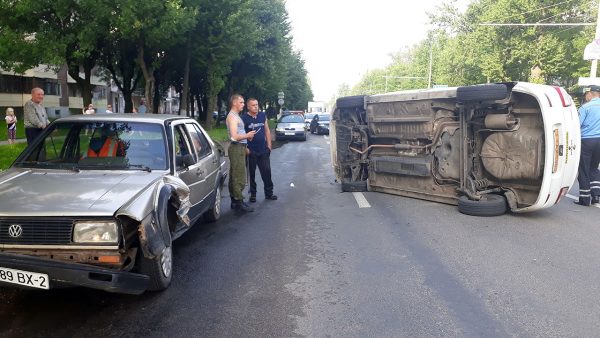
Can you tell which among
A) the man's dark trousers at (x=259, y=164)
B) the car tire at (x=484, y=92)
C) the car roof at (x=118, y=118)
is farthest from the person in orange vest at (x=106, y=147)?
the car tire at (x=484, y=92)

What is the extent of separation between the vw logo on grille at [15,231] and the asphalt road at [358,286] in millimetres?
658

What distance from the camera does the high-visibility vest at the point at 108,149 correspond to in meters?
5.16

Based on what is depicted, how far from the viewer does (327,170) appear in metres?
14.1

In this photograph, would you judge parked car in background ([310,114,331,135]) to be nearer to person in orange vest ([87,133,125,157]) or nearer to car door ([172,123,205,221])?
car door ([172,123,205,221])

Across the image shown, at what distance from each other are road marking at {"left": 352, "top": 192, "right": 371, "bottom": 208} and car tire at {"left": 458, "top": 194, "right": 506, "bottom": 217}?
163cm

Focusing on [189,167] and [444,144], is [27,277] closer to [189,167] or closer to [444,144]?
[189,167]

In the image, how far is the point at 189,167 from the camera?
5633 mm

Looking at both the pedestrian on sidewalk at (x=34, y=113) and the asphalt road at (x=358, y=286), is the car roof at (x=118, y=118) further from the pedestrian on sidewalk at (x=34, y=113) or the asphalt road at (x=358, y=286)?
the pedestrian on sidewalk at (x=34, y=113)

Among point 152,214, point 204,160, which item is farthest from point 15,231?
point 204,160

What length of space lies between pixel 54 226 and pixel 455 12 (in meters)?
52.7

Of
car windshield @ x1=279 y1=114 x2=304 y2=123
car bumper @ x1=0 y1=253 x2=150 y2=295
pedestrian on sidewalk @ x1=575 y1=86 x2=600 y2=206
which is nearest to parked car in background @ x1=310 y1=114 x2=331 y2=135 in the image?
car windshield @ x1=279 y1=114 x2=304 y2=123

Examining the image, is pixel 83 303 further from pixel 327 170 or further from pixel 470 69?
pixel 470 69

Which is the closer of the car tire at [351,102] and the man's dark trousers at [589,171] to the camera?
the man's dark trousers at [589,171]

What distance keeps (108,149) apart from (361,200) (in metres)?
4.89
